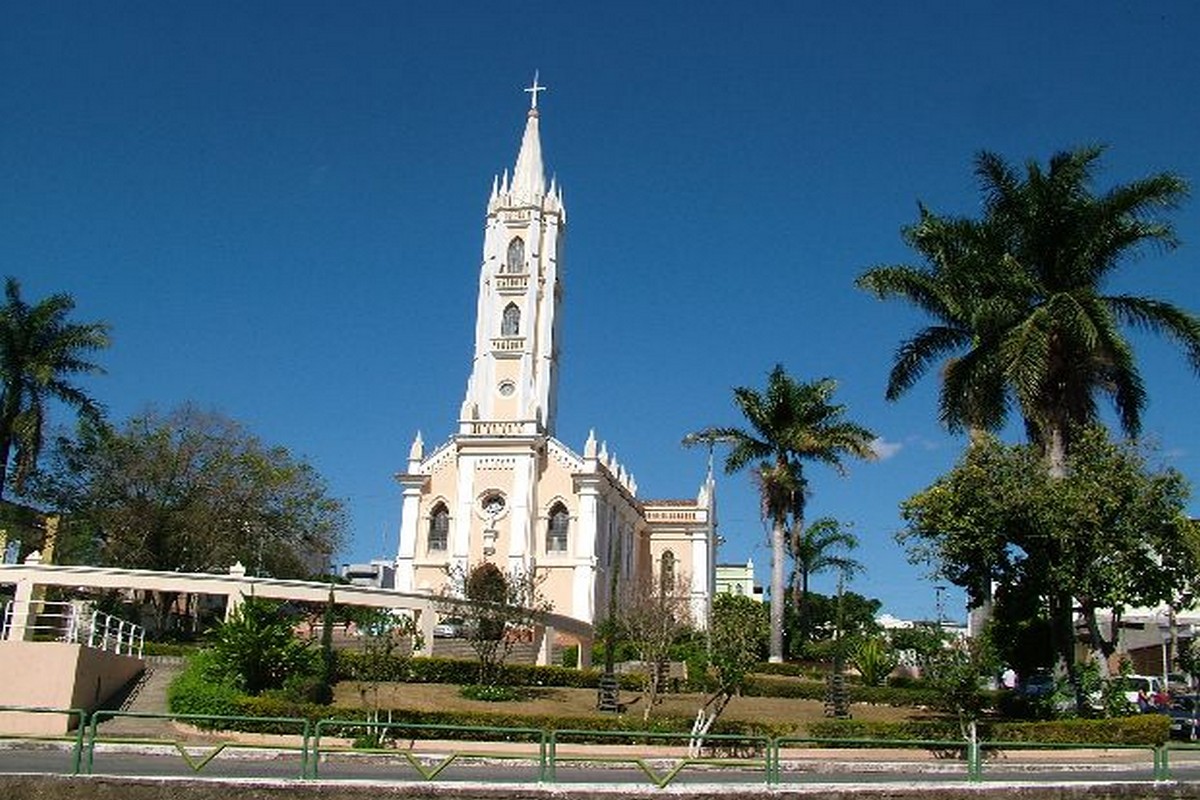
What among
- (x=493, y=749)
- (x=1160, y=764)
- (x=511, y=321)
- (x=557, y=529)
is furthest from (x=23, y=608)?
(x=511, y=321)

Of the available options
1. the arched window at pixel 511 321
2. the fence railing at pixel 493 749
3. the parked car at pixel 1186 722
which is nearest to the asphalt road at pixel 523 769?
the fence railing at pixel 493 749

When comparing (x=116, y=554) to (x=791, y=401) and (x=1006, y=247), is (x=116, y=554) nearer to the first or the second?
(x=791, y=401)

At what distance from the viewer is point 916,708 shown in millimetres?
34188

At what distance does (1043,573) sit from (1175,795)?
12.9m

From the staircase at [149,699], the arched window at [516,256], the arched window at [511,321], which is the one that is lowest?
the staircase at [149,699]

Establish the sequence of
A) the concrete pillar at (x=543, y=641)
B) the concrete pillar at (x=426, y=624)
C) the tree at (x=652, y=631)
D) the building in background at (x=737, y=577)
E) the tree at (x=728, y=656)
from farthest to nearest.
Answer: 1. the building in background at (x=737, y=577)
2. the concrete pillar at (x=543, y=641)
3. the concrete pillar at (x=426, y=624)
4. the tree at (x=652, y=631)
5. the tree at (x=728, y=656)

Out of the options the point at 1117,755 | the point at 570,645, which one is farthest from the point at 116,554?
the point at 1117,755

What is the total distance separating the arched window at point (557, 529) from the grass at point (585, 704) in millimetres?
19176

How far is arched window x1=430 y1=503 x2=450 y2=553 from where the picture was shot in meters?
53.9

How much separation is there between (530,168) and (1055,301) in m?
38.9

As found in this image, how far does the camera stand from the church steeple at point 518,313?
188ft

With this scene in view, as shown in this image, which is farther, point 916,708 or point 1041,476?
point 916,708

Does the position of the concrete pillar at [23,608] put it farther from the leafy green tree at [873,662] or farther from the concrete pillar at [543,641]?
the leafy green tree at [873,662]

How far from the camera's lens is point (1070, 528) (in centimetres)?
2673
